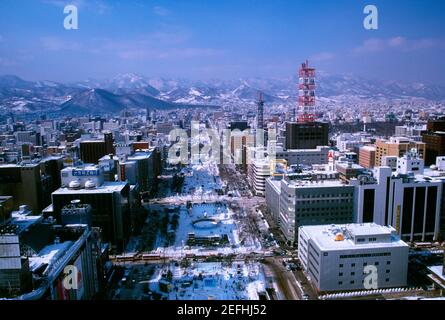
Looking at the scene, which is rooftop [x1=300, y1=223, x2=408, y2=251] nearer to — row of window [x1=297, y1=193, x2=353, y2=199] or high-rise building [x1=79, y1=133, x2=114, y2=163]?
row of window [x1=297, y1=193, x2=353, y2=199]

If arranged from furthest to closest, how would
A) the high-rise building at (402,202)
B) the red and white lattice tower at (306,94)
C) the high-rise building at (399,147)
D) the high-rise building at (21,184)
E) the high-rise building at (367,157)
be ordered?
the red and white lattice tower at (306,94), the high-rise building at (367,157), the high-rise building at (399,147), the high-rise building at (21,184), the high-rise building at (402,202)

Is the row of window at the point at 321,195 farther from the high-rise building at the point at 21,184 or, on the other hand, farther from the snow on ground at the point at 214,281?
the high-rise building at the point at 21,184

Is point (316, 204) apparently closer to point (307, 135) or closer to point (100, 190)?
point (100, 190)

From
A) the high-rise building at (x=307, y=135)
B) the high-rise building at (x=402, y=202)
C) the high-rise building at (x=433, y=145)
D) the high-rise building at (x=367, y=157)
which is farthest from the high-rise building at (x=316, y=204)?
the high-rise building at (x=307, y=135)

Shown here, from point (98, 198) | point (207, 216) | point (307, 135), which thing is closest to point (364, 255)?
point (98, 198)

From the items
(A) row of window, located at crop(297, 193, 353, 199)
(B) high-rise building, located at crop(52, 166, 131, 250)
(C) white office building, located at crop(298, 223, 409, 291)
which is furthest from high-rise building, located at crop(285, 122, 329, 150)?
(C) white office building, located at crop(298, 223, 409, 291)
